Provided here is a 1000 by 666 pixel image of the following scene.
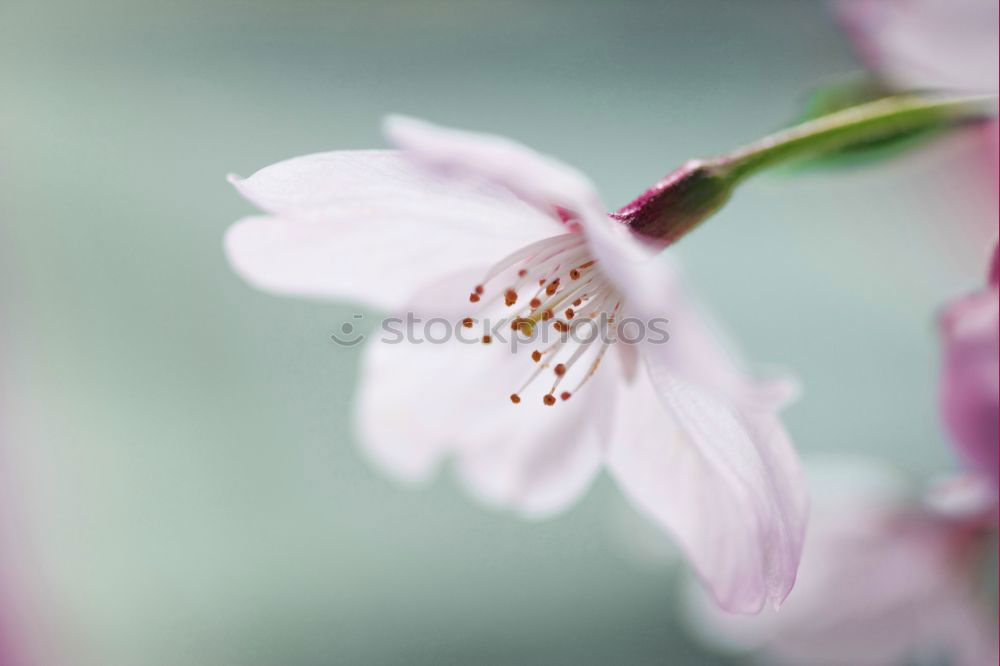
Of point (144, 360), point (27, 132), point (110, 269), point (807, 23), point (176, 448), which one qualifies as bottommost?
point (176, 448)

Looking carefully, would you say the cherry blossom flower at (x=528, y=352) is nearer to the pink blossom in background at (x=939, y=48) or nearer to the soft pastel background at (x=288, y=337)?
the pink blossom in background at (x=939, y=48)

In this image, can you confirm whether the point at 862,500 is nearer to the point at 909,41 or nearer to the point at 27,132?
the point at 909,41

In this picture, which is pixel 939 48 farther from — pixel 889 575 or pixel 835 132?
pixel 889 575

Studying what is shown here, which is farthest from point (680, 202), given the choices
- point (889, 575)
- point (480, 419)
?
point (889, 575)

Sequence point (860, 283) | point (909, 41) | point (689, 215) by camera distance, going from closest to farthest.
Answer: point (689, 215), point (909, 41), point (860, 283)

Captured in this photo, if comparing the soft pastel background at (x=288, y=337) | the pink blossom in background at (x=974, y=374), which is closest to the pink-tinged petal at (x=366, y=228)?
the pink blossom in background at (x=974, y=374)

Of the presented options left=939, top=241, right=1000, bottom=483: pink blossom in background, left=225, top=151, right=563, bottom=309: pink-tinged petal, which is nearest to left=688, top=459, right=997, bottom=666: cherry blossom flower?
left=939, top=241, right=1000, bottom=483: pink blossom in background

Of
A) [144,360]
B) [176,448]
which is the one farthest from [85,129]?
[176,448]
